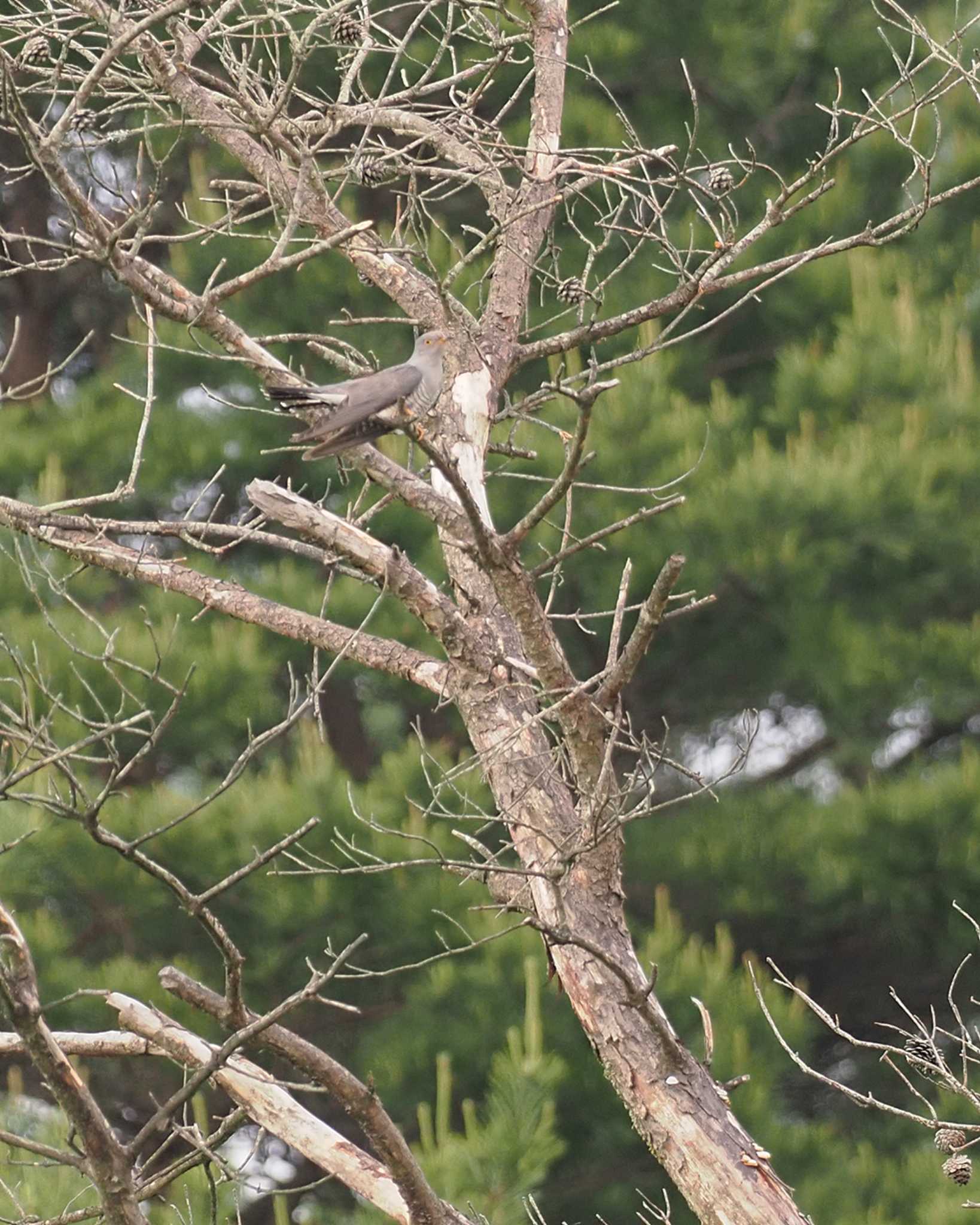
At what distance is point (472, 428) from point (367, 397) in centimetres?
34

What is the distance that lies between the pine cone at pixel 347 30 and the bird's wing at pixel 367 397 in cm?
83

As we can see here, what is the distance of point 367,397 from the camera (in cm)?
330

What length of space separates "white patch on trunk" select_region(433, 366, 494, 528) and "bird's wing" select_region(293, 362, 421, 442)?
0.12 m

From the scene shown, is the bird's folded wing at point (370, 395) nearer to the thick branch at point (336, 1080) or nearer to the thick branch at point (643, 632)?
the thick branch at point (643, 632)

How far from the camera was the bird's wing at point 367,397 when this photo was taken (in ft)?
10.5

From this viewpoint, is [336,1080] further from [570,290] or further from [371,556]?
[570,290]

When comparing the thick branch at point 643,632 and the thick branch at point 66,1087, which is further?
the thick branch at point 643,632

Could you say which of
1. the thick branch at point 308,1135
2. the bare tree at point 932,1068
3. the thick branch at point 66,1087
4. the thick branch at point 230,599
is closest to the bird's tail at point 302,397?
the thick branch at point 230,599

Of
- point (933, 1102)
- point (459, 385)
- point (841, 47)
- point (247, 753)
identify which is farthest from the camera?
point (841, 47)

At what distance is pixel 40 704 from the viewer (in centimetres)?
529

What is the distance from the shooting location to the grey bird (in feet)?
10.4

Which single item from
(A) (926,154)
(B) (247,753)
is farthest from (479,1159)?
(A) (926,154)

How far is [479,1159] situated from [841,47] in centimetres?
512

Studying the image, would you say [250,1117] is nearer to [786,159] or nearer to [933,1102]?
[933,1102]
